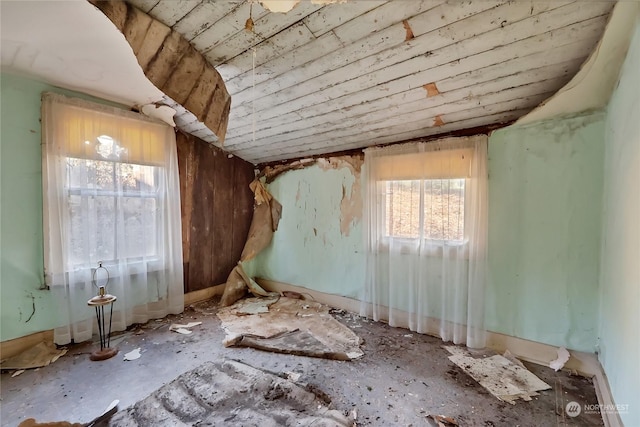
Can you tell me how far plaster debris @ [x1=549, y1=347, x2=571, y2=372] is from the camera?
6.89 feet

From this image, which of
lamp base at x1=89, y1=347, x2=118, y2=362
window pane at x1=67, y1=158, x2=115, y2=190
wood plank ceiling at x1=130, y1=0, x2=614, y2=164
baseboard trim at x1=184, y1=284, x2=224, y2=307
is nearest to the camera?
wood plank ceiling at x1=130, y1=0, x2=614, y2=164

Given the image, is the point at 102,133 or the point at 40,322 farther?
the point at 102,133

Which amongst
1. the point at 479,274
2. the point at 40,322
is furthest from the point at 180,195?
the point at 479,274

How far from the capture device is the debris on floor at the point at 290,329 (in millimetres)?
2486

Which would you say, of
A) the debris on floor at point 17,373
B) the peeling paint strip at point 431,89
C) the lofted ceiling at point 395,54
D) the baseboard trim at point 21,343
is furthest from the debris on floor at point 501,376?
the baseboard trim at point 21,343

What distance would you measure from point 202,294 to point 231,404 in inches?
89.1

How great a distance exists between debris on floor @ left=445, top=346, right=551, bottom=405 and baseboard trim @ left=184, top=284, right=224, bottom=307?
3.06 m

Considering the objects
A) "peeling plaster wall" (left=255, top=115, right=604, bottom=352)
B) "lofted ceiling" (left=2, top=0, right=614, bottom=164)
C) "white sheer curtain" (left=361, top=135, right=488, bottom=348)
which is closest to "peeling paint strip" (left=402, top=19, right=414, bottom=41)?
"lofted ceiling" (left=2, top=0, right=614, bottom=164)

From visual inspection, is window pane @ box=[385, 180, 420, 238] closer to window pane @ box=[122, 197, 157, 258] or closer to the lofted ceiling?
the lofted ceiling

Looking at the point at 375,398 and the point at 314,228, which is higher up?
the point at 314,228

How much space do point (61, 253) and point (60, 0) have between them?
2.02 meters

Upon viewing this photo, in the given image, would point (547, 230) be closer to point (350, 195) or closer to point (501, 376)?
point (501, 376)

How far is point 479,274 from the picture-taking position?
8.02 ft

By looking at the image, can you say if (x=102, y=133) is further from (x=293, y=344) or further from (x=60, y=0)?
(x=293, y=344)
